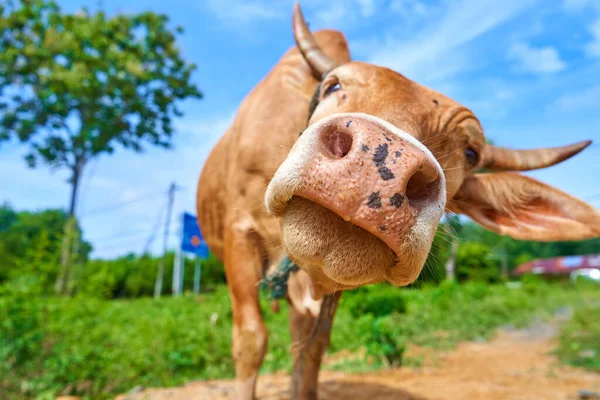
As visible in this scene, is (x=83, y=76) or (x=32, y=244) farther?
(x=83, y=76)

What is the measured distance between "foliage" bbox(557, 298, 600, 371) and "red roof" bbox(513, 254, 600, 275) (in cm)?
3692

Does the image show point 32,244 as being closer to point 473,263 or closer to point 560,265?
point 473,263

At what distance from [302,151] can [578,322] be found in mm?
9129

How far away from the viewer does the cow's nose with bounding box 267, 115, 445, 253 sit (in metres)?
1.28

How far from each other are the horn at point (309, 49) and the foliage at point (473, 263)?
2528cm

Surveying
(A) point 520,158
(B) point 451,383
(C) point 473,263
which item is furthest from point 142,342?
(C) point 473,263

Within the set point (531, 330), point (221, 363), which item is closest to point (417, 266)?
point (221, 363)

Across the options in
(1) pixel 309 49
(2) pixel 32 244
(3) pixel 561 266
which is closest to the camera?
(1) pixel 309 49

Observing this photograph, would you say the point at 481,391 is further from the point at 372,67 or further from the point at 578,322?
the point at 578,322

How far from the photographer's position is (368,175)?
1284 mm

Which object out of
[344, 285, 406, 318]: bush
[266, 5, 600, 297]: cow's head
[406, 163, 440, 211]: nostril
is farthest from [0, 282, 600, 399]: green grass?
[406, 163, 440, 211]: nostril

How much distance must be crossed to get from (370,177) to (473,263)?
2698 centimetres

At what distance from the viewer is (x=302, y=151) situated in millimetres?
1359

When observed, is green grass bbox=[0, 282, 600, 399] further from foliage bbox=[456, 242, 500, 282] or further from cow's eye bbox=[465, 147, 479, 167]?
foliage bbox=[456, 242, 500, 282]
